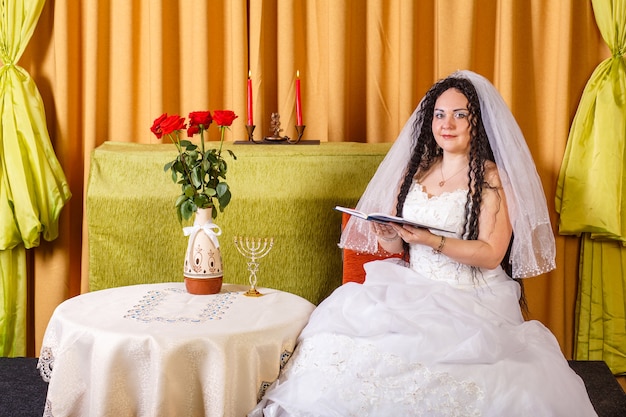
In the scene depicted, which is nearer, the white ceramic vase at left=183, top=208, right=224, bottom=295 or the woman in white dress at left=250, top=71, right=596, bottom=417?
the woman in white dress at left=250, top=71, right=596, bottom=417

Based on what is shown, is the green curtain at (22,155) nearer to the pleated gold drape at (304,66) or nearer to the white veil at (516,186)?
the pleated gold drape at (304,66)

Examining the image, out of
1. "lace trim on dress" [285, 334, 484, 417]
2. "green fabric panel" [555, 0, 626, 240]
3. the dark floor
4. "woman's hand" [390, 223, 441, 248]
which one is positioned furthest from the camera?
"green fabric panel" [555, 0, 626, 240]

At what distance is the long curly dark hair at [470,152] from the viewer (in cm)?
267

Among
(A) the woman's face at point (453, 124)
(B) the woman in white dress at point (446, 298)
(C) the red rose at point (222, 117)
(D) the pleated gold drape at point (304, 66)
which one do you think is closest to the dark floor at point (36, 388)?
(D) the pleated gold drape at point (304, 66)

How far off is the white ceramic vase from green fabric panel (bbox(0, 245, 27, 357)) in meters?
1.36

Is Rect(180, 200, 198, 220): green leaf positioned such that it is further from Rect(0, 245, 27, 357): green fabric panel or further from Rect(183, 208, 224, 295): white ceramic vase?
Rect(0, 245, 27, 357): green fabric panel

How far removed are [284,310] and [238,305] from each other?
16 cm

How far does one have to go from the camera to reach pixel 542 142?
3.54 meters

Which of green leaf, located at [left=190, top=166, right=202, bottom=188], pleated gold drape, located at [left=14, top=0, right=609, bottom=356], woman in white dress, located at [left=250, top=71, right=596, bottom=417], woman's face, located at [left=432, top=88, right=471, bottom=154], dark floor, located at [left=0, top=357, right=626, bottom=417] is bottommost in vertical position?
dark floor, located at [left=0, top=357, right=626, bottom=417]

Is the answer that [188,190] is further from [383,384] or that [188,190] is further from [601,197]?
[601,197]

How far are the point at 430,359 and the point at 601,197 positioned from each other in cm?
147

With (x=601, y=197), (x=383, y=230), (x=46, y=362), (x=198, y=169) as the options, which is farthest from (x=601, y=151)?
(x=46, y=362)

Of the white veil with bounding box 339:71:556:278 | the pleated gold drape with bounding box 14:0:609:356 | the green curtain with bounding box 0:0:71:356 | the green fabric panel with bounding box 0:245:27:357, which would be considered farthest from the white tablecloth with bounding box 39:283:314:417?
the pleated gold drape with bounding box 14:0:609:356

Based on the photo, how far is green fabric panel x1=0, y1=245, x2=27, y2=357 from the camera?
12.0 feet
